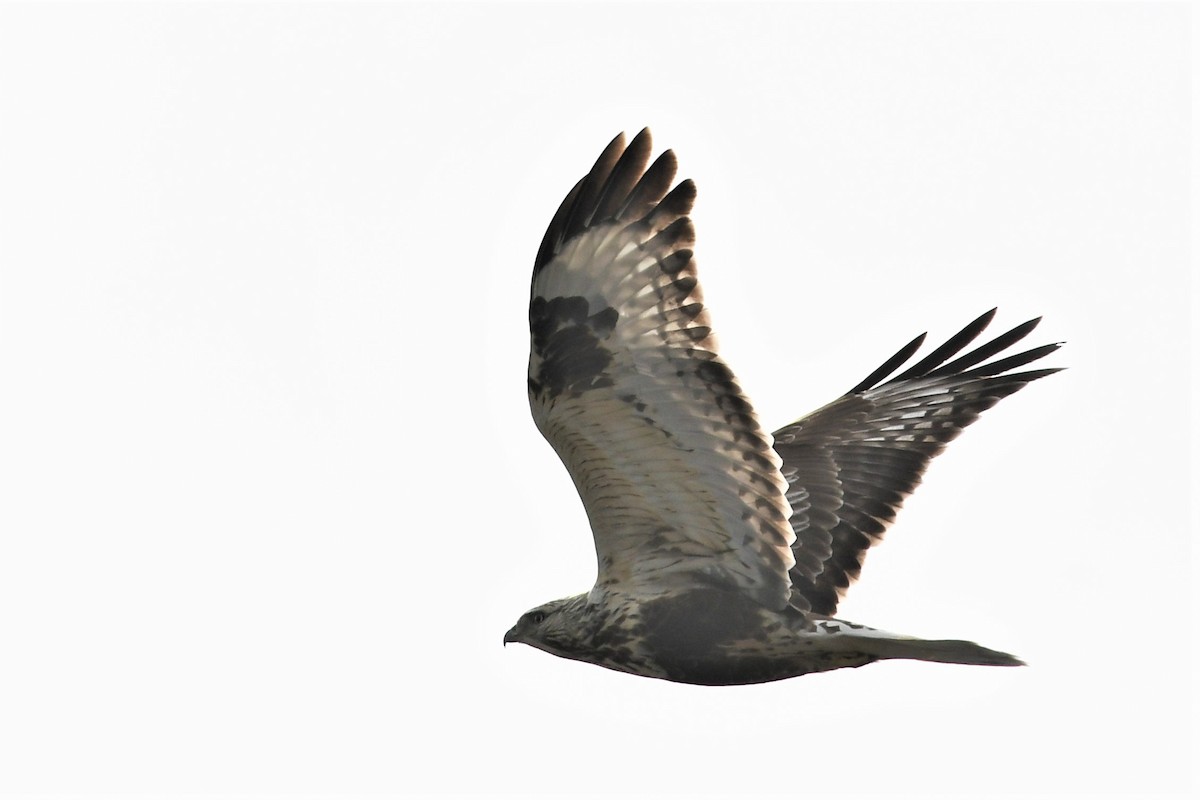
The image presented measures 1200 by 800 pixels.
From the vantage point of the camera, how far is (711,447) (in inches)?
300

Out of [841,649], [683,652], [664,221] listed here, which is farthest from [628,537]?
[664,221]

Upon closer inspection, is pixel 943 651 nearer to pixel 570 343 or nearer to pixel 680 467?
pixel 680 467

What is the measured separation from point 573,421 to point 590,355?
0.35 metres

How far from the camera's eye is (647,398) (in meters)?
7.48

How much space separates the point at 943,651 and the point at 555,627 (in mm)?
1983

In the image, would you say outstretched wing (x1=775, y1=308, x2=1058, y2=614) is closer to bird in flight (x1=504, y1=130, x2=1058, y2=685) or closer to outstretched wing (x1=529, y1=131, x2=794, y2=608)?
bird in flight (x1=504, y1=130, x2=1058, y2=685)

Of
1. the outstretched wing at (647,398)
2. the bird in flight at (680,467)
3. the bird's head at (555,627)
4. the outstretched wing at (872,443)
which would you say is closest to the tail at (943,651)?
the bird in flight at (680,467)

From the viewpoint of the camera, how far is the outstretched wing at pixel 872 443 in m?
8.84

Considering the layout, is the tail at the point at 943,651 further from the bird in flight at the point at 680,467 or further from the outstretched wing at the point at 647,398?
the outstretched wing at the point at 647,398

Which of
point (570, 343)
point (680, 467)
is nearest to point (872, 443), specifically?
point (680, 467)

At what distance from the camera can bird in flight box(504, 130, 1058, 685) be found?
724cm

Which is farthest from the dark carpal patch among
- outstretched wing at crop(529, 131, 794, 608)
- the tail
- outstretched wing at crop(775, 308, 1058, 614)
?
outstretched wing at crop(775, 308, 1058, 614)

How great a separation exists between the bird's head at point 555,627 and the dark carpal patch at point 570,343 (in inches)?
55.4

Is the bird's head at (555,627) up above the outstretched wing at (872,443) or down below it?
below
